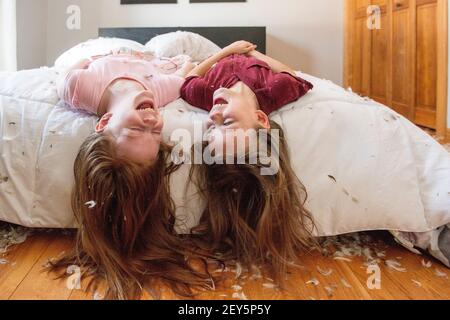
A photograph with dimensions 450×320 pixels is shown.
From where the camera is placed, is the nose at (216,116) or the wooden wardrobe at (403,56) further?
the wooden wardrobe at (403,56)

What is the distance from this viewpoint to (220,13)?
144 inches

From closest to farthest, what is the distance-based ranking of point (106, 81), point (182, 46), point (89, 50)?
1. point (106, 81)
2. point (89, 50)
3. point (182, 46)

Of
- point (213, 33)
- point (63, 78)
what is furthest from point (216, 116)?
point (213, 33)

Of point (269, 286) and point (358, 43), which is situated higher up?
point (358, 43)

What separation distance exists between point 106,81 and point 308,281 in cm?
75

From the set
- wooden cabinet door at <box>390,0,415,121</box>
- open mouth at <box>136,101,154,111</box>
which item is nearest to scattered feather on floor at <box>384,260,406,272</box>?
open mouth at <box>136,101,154,111</box>

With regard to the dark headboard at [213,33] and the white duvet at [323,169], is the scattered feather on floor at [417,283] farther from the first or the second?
the dark headboard at [213,33]

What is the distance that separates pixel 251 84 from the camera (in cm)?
128

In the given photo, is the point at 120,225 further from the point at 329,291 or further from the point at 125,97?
the point at 329,291

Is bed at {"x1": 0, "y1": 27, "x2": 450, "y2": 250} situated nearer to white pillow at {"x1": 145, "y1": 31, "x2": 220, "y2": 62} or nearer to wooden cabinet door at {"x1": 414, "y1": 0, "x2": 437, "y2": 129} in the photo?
white pillow at {"x1": 145, "y1": 31, "x2": 220, "y2": 62}

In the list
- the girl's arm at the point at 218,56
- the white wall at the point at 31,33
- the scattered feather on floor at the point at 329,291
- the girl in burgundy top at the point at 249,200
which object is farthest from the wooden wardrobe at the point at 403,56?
the white wall at the point at 31,33

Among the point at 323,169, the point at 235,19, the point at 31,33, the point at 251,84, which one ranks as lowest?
the point at 323,169

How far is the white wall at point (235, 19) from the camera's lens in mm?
3627

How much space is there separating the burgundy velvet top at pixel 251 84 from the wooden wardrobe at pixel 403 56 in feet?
6.36
